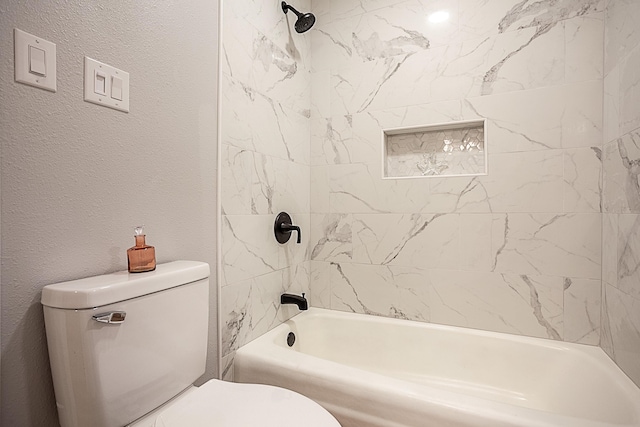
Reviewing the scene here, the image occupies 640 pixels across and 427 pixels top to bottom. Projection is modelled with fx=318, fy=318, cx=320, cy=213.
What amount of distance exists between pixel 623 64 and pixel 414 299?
136cm

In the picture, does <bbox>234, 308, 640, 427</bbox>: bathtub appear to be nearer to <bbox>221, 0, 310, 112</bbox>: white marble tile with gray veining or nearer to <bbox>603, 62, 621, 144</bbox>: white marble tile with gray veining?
<bbox>603, 62, 621, 144</bbox>: white marble tile with gray veining

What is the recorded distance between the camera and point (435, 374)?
167cm

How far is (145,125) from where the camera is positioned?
1.03 meters

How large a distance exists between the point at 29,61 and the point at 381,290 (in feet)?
5.65

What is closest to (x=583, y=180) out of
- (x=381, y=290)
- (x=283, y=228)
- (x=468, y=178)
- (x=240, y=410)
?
(x=468, y=178)

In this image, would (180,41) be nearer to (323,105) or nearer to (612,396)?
(323,105)

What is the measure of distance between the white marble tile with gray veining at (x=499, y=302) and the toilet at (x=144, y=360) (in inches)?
41.3

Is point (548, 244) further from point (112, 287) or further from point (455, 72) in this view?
point (112, 287)

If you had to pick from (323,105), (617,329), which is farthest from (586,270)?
(323,105)

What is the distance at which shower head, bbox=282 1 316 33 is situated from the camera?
1.71 m

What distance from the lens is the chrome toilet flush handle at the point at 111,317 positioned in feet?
2.46

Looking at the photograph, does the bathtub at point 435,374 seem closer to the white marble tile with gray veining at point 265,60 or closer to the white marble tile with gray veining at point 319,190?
the white marble tile with gray veining at point 319,190

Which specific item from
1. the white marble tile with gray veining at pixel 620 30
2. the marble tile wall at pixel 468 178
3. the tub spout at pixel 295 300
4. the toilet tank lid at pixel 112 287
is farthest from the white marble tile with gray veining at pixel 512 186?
the toilet tank lid at pixel 112 287

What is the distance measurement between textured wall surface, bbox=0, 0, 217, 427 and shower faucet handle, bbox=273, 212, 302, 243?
19.4 inches
